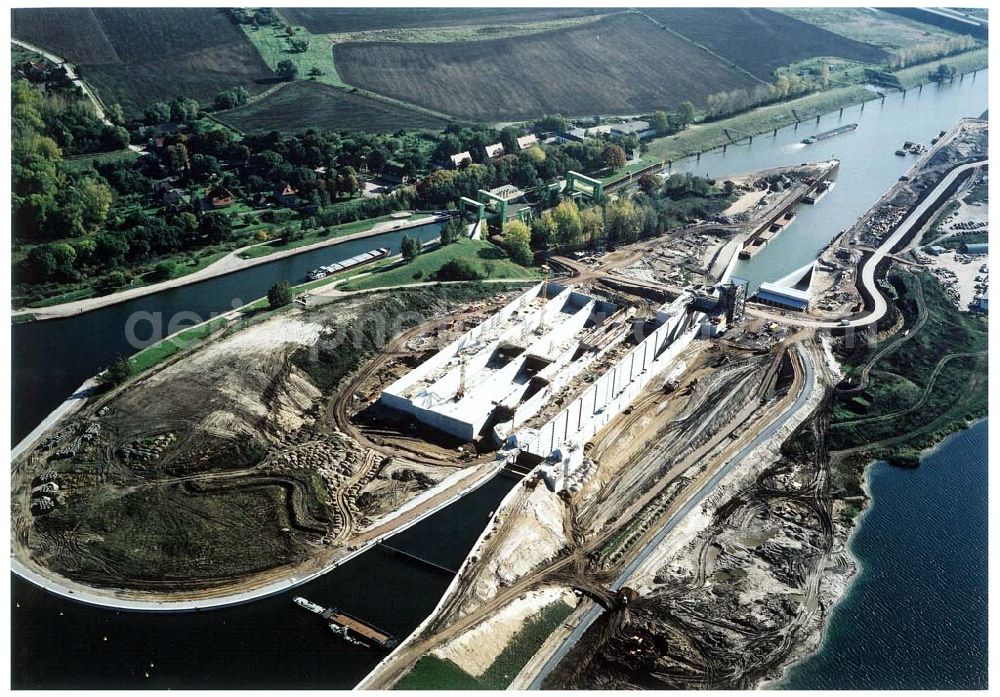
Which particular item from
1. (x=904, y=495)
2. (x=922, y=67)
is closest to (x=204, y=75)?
(x=904, y=495)

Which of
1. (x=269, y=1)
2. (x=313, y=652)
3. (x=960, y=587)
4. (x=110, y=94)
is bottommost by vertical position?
(x=960, y=587)

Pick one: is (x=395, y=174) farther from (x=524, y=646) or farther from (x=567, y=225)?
(x=524, y=646)

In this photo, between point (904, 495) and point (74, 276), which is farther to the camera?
point (74, 276)

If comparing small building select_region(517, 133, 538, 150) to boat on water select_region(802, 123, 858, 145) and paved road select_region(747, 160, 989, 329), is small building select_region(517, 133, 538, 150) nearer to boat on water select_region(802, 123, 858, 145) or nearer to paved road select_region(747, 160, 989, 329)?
boat on water select_region(802, 123, 858, 145)

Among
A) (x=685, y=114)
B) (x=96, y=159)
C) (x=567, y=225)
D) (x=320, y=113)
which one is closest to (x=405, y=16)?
(x=320, y=113)

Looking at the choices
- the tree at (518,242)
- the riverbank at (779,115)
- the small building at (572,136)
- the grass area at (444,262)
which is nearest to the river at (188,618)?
the grass area at (444,262)

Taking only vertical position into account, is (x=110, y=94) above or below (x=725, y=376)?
above

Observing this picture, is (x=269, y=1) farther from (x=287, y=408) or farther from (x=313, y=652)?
(x=313, y=652)
